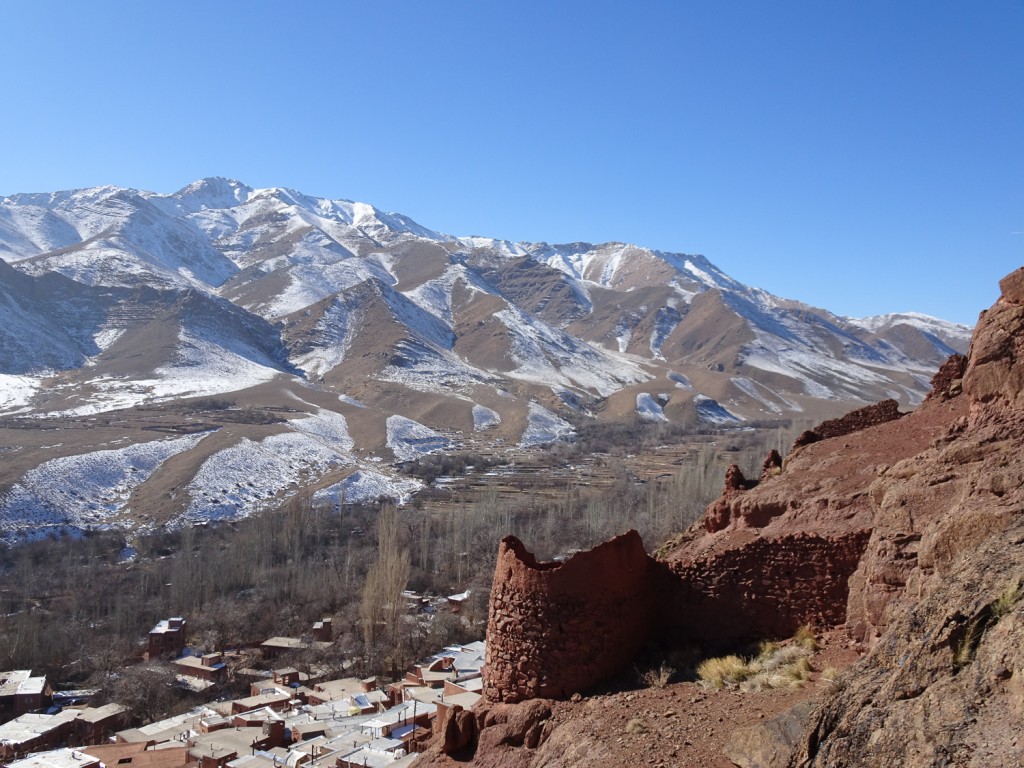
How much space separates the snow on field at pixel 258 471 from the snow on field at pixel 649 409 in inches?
1962

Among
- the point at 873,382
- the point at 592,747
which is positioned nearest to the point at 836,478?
the point at 592,747

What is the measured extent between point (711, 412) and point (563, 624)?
12179 centimetres

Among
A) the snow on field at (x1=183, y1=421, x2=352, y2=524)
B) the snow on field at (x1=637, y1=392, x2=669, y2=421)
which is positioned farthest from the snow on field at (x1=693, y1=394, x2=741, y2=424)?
the snow on field at (x1=183, y1=421, x2=352, y2=524)

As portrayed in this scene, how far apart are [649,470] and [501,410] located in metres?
33.3

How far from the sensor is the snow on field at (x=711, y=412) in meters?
125

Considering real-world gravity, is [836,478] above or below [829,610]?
above

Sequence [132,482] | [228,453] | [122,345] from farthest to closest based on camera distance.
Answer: [122,345], [228,453], [132,482]

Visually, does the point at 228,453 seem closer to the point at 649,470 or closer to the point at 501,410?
the point at 649,470

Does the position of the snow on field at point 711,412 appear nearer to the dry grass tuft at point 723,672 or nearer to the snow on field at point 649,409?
the snow on field at point 649,409

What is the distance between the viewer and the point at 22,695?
1156 inches

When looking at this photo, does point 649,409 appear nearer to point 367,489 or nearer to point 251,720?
point 367,489

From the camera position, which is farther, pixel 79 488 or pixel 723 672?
pixel 79 488

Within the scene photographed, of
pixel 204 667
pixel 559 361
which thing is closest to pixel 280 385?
pixel 559 361

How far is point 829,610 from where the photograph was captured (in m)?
9.62
